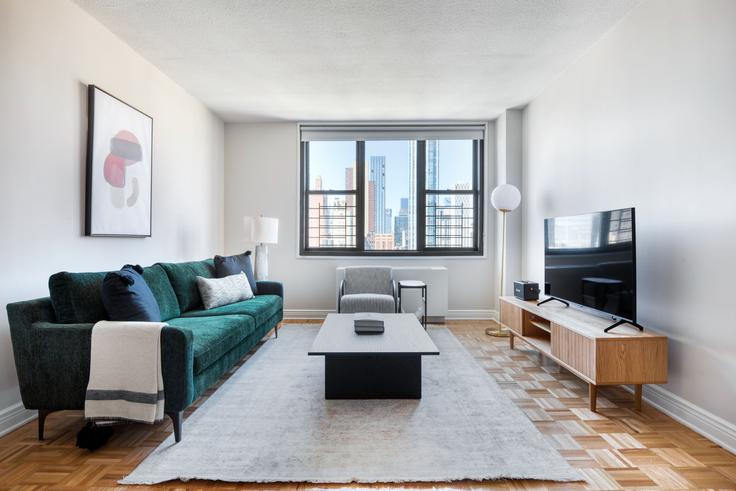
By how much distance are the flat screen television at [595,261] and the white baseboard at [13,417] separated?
384 cm

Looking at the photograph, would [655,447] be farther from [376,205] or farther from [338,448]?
[376,205]

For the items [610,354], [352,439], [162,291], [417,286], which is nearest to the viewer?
[352,439]

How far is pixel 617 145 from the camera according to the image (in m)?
3.19

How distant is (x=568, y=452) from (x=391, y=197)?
427cm

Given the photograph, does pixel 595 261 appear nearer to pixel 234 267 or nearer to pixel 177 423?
pixel 177 423

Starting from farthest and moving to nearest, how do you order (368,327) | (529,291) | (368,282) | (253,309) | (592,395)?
(368,282) < (529,291) < (253,309) < (368,327) < (592,395)

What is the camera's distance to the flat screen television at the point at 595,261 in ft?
8.64

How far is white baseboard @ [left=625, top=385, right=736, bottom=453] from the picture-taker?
2199 millimetres

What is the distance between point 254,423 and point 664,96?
3.37m

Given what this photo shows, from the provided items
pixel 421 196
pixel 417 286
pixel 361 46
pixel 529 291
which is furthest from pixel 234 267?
pixel 529 291

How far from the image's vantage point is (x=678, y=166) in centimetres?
257

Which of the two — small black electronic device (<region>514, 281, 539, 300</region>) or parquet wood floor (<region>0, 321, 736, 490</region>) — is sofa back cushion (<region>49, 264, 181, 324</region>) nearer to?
parquet wood floor (<region>0, 321, 736, 490</region>)

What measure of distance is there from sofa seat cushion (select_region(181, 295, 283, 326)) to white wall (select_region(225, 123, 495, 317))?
1.41 m

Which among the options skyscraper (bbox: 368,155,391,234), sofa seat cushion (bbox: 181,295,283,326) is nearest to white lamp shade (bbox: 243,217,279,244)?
sofa seat cushion (bbox: 181,295,283,326)
